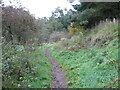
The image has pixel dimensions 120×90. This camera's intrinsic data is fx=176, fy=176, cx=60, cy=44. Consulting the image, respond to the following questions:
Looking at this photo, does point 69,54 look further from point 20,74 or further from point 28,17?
point 20,74

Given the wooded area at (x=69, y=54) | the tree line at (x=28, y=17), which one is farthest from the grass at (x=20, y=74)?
the tree line at (x=28, y=17)

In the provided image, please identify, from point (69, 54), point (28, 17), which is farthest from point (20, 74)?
point (28, 17)

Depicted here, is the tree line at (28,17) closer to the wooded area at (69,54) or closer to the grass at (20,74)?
the wooded area at (69,54)

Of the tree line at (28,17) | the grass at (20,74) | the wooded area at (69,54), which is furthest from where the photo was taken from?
the tree line at (28,17)

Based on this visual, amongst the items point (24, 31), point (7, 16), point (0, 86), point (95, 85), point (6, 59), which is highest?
point (7, 16)

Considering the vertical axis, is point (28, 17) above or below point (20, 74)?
above

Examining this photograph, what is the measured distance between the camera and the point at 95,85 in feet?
21.7

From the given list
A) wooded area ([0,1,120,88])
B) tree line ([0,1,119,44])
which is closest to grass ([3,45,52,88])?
wooded area ([0,1,120,88])

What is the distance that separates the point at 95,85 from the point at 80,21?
11.6m

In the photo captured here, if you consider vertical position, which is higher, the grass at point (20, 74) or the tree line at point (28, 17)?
the tree line at point (28, 17)

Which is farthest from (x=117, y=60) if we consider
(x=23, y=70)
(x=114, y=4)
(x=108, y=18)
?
(x=108, y=18)

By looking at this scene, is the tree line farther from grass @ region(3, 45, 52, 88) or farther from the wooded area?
grass @ region(3, 45, 52, 88)

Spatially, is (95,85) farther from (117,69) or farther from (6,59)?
(6,59)

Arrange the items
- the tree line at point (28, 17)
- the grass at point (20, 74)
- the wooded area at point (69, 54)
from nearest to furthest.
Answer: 1. the grass at point (20, 74)
2. the wooded area at point (69, 54)
3. the tree line at point (28, 17)
